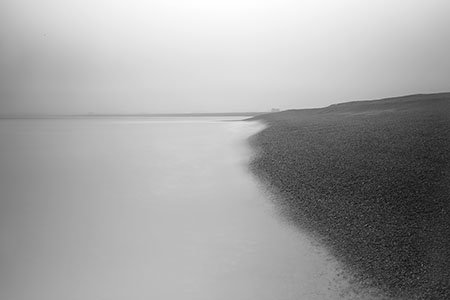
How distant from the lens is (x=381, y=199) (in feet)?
34.7

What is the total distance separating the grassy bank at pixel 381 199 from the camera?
7387 mm

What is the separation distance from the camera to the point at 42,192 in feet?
50.9

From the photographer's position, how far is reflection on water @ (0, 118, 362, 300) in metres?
7.43

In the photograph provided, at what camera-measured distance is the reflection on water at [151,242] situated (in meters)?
7.43

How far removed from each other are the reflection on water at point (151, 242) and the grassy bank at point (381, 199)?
946 millimetres

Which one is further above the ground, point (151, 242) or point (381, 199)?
point (381, 199)

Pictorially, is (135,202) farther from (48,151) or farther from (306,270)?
(48,151)

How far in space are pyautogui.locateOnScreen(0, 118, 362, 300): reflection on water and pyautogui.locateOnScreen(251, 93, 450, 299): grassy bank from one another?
37.2 inches

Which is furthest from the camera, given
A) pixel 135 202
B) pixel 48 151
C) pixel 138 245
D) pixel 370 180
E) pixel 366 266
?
pixel 48 151

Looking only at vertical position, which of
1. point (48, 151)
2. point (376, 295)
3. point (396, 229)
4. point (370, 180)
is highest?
point (48, 151)

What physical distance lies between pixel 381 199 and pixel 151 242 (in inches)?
306

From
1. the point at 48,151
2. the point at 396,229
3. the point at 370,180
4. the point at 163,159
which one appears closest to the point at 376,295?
the point at 396,229

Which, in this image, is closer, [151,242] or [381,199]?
[151,242]

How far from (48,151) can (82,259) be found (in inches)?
894
